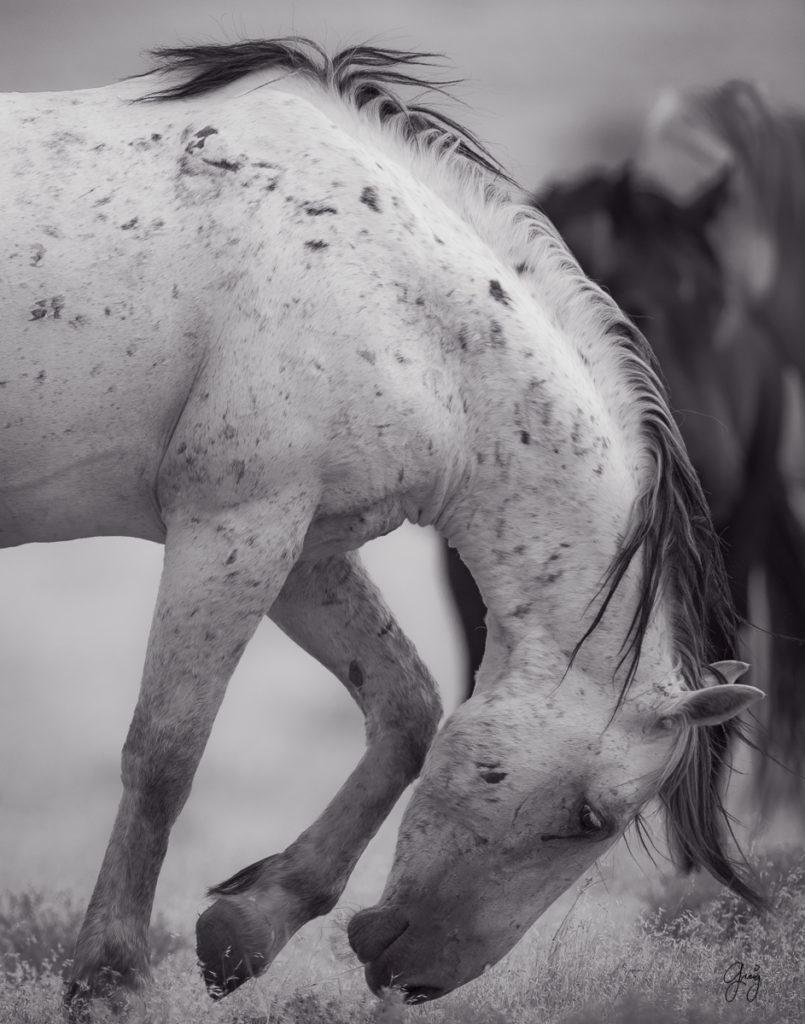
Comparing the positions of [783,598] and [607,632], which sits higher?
[607,632]

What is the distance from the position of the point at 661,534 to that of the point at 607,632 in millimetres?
222

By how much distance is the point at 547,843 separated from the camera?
257cm

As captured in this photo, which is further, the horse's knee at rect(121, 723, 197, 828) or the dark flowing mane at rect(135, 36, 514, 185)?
the dark flowing mane at rect(135, 36, 514, 185)

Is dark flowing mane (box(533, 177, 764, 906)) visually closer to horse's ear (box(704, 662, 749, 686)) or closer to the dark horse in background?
horse's ear (box(704, 662, 749, 686))

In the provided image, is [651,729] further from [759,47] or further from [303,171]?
[759,47]

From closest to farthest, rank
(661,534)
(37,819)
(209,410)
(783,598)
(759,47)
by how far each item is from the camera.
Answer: (209,410) → (661,534) → (783,598) → (37,819) → (759,47)

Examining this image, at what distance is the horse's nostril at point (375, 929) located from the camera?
8.64ft

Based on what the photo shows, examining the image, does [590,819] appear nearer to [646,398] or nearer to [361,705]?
[361,705]

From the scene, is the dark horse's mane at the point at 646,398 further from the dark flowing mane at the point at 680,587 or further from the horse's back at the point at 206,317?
the horse's back at the point at 206,317

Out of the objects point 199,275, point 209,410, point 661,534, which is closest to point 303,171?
point 199,275

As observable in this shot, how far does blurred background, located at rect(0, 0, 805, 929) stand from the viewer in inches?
186
